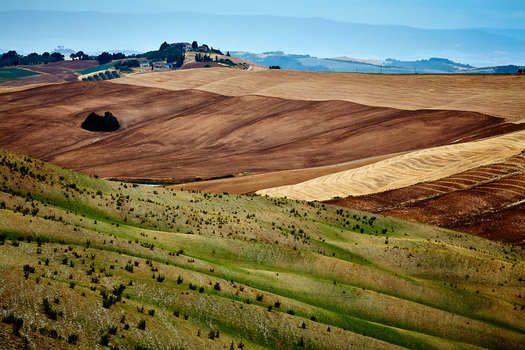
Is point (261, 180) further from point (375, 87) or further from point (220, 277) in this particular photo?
point (375, 87)

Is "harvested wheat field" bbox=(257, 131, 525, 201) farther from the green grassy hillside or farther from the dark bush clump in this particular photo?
the dark bush clump

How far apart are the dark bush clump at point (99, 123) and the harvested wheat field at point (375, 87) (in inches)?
1525

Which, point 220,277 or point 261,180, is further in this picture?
point 261,180

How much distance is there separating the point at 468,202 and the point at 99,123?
262ft

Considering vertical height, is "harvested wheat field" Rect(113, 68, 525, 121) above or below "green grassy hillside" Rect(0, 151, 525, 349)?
above

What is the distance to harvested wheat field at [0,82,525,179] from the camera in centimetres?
7775

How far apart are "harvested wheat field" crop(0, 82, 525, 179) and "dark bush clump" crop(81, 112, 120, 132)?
193 centimetres

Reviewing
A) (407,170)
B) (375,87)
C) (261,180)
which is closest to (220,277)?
(261,180)

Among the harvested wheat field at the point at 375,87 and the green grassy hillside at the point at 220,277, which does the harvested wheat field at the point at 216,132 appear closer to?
the harvested wheat field at the point at 375,87

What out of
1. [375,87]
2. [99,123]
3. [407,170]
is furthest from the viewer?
[375,87]

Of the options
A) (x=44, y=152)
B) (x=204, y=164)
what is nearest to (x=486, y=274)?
(x=204, y=164)

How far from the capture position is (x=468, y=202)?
164ft

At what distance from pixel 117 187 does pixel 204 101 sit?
94537 millimetres

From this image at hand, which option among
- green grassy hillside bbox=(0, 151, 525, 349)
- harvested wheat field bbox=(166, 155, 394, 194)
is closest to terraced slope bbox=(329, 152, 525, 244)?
green grassy hillside bbox=(0, 151, 525, 349)
